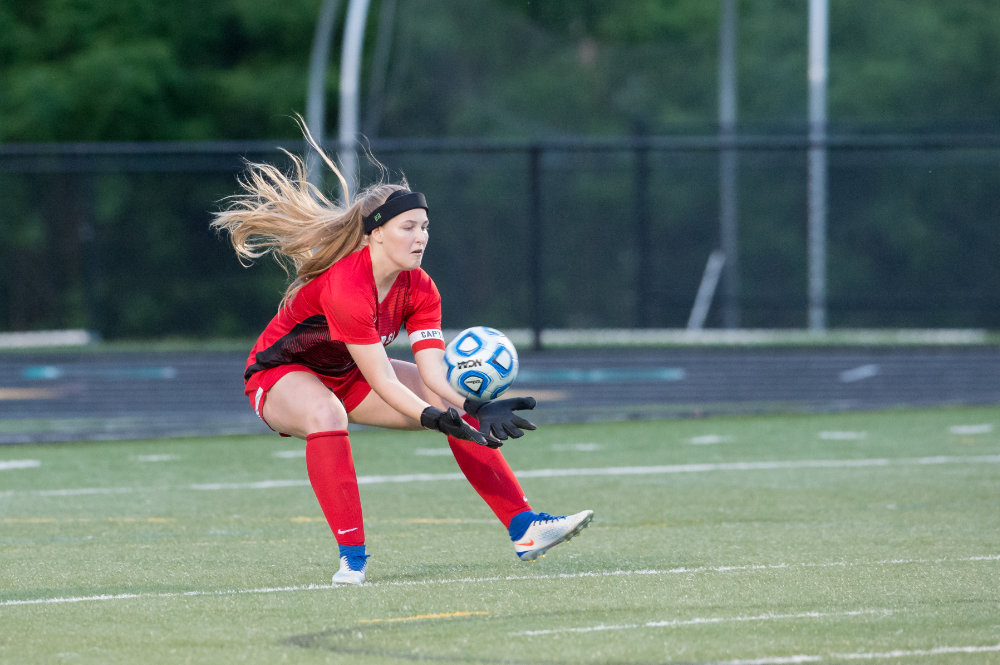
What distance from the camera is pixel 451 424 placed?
19.0 feet

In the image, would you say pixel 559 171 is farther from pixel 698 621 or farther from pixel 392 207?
pixel 698 621

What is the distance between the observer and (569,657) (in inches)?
178

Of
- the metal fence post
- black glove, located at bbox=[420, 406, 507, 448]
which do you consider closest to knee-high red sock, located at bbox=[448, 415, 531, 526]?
black glove, located at bbox=[420, 406, 507, 448]

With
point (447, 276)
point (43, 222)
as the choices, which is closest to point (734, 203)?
point (447, 276)

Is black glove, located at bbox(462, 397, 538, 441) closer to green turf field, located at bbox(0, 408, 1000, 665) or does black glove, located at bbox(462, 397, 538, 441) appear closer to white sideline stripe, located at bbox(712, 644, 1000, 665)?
green turf field, located at bbox(0, 408, 1000, 665)

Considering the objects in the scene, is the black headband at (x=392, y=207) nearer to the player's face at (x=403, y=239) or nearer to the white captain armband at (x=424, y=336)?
the player's face at (x=403, y=239)

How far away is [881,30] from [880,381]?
12.0m

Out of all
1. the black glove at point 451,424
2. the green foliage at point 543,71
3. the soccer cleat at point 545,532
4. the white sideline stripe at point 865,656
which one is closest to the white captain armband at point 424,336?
the black glove at point 451,424

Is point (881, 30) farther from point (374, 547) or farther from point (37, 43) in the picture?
point (374, 547)

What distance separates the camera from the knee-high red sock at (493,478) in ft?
20.7

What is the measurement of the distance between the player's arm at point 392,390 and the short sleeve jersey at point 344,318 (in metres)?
0.05

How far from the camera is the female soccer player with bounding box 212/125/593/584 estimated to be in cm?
598

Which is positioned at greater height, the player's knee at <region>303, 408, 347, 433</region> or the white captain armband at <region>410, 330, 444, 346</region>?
the white captain armband at <region>410, 330, 444, 346</region>

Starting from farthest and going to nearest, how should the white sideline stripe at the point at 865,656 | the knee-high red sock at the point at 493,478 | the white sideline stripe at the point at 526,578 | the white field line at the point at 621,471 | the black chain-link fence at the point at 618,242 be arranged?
the black chain-link fence at the point at 618,242
the white field line at the point at 621,471
the knee-high red sock at the point at 493,478
the white sideline stripe at the point at 526,578
the white sideline stripe at the point at 865,656
